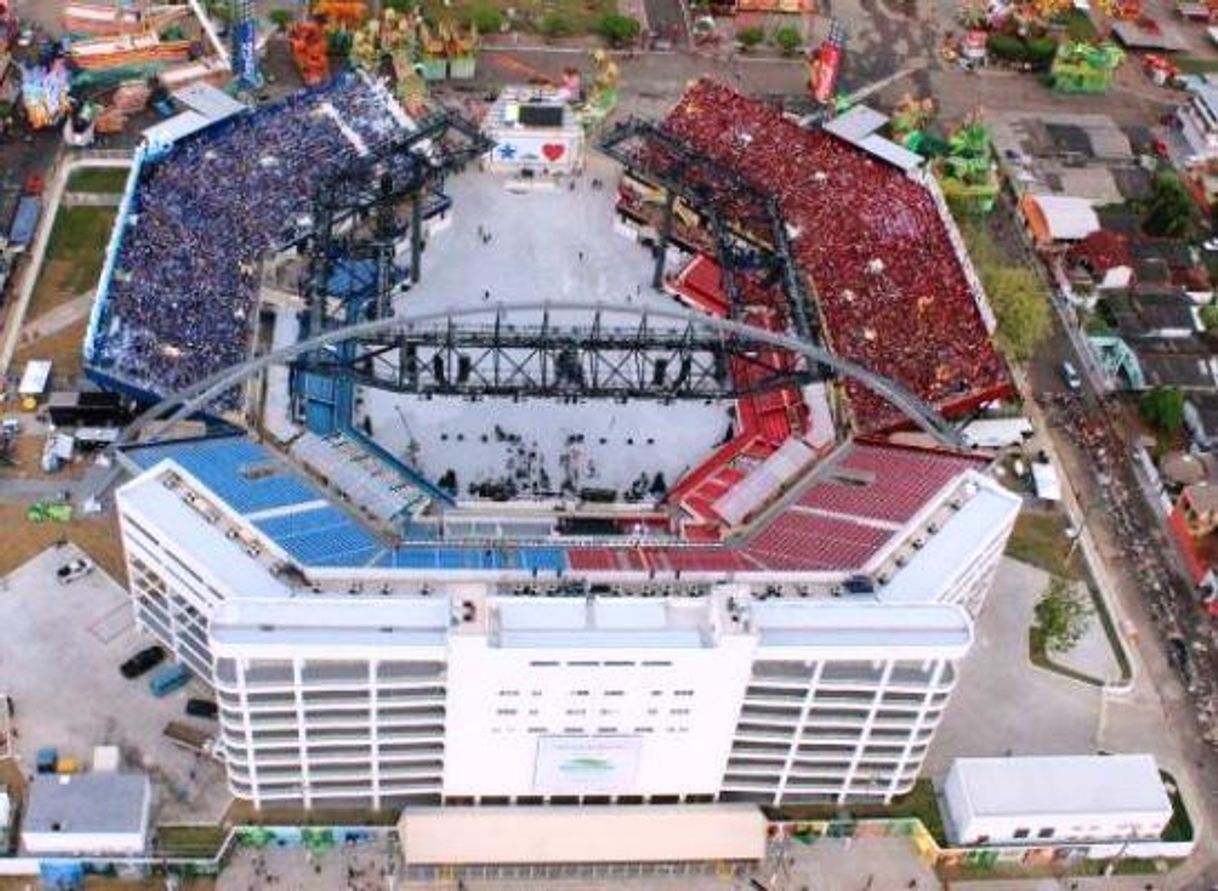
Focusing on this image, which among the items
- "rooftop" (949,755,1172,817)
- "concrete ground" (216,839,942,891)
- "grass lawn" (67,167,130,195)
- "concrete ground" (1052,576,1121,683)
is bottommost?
"concrete ground" (216,839,942,891)

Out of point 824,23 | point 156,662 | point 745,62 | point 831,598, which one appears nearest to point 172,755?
point 156,662

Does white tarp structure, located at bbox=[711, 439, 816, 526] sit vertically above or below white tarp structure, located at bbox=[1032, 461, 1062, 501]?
above

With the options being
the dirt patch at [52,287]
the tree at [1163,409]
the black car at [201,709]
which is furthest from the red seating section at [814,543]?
the dirt patch at [52,287]

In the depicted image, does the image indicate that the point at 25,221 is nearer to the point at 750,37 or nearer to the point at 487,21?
the point at 487,21

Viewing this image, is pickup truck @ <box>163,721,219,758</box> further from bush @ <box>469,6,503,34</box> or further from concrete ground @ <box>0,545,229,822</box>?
bush @ <box>469,6,503,34</box>

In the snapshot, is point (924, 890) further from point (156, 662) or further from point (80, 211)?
point (80, 211)

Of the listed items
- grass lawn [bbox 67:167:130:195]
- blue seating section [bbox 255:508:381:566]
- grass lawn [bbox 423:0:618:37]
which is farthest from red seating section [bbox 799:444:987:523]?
grass lawn [bbox 423:0:618:37]

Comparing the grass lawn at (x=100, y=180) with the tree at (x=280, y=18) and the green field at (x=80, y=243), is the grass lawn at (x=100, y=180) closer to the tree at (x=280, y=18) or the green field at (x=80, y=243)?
the green field at (x=80, y=243)
